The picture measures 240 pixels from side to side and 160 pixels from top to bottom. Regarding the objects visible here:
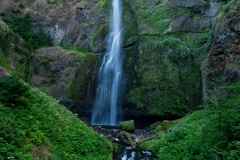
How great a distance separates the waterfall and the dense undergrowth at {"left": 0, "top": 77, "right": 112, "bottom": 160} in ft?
39.3

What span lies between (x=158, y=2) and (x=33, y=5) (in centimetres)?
1759

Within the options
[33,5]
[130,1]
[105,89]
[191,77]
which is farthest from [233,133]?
[33,5]

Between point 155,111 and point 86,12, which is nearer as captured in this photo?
point 155,111

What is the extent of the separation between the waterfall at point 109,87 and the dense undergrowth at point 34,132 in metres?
12.0

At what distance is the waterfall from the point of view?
20938mm

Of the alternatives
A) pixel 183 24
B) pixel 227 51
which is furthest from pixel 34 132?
pixel 183 24

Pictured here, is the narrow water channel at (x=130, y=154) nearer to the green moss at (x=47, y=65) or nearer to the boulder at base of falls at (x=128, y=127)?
the boulder at base of falls at (x=128, y=127)

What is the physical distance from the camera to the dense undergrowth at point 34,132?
526cm

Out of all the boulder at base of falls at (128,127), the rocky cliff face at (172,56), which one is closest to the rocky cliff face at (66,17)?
the rocky cliff face at (172,56)

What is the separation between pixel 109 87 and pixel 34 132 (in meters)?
15.2

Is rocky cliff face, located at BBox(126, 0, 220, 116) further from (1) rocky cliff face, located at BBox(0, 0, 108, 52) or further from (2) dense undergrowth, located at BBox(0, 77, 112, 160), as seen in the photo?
(2) dense undergrowth, located at BBox(0, 77, 112, 160)

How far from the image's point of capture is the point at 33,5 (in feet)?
97.3

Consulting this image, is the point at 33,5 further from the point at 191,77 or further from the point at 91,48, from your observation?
the point at 191,77

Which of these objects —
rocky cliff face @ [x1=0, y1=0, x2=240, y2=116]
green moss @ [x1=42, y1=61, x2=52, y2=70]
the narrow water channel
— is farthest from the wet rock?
the narrow water channel
